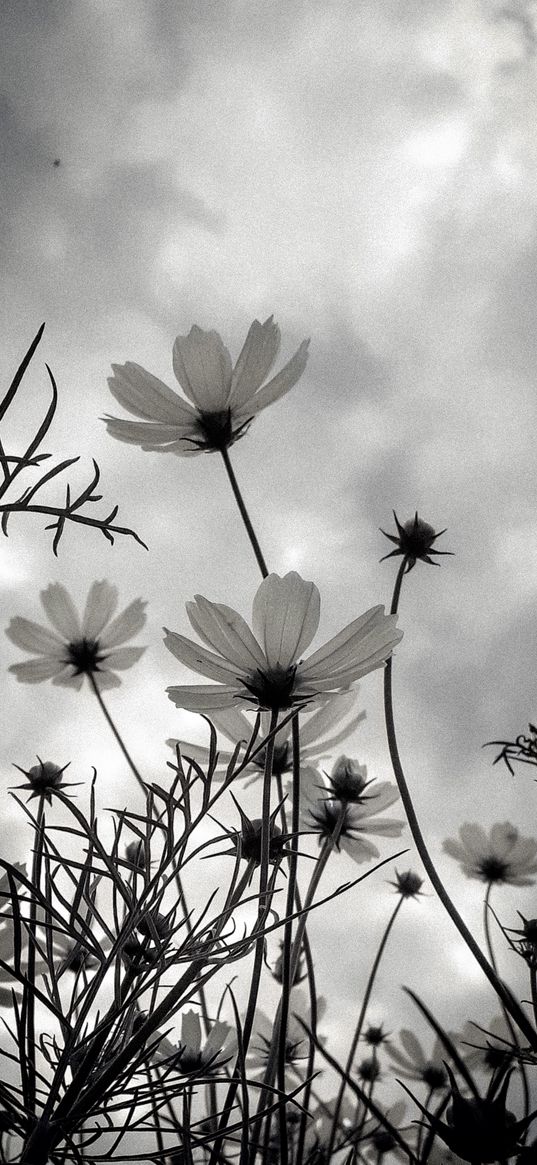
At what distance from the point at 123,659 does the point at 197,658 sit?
91 cm

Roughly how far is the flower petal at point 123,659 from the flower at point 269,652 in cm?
86

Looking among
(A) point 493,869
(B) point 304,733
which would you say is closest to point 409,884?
(A) point 493,869

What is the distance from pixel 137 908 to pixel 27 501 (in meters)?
0.20

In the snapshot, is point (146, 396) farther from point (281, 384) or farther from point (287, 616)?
point (287, 616)

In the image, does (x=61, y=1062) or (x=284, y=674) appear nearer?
(x=61, y=1062)

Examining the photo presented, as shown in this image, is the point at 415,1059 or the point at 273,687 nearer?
the point at 273,687

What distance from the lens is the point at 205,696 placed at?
648mm

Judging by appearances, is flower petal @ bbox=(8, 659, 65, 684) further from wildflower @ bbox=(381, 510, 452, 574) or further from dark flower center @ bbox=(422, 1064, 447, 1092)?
dark flower center @ bbox=(422, 1064, 447, 1092)

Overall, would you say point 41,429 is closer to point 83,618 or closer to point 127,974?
point 127,974

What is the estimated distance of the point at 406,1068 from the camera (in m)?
1.87

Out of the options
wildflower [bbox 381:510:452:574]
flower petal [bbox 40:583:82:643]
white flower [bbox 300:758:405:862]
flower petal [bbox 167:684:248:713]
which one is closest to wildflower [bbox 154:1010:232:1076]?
white flower [bbox 300:758:405:862]

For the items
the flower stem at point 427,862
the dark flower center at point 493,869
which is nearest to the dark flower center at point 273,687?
the flower stem at point 427,862

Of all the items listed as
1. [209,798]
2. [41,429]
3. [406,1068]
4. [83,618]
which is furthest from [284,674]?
[406,1068]

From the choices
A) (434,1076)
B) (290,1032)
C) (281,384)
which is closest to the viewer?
(281,384)
